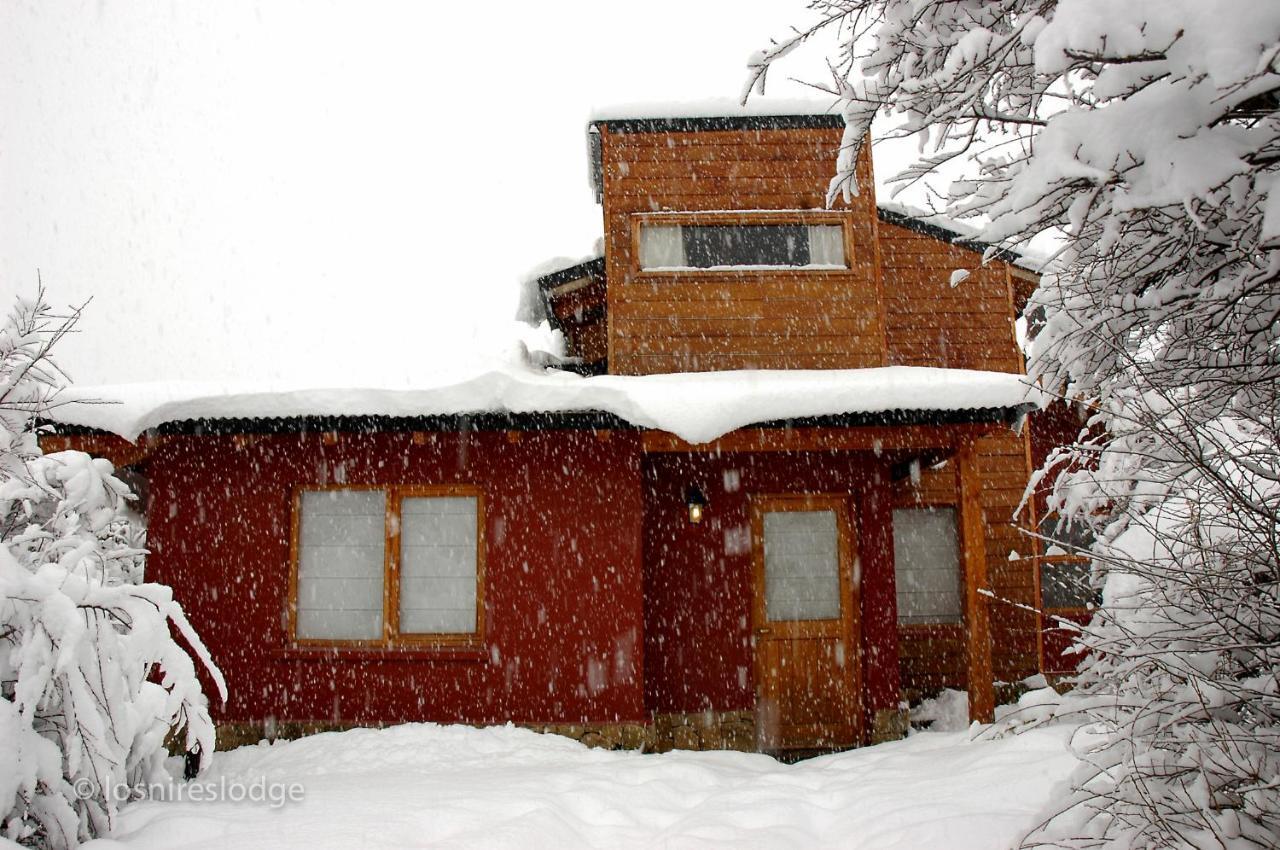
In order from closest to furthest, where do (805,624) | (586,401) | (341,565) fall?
1. (586,401)
2. (341,565)
3. (805,624)

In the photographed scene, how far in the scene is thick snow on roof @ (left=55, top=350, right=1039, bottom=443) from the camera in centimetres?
649

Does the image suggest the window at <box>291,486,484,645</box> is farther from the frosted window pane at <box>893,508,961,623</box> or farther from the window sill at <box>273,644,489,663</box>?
the frosted window pane at <box>893,508,961,623</box>

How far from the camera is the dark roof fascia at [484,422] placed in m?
6.60

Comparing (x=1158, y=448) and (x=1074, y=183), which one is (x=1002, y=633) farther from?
(x=1074, y=183)

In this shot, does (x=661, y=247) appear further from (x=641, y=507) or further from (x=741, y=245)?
(x=641, y=507)

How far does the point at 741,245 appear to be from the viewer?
873 cm

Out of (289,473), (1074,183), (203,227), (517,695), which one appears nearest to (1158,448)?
(1074,183)

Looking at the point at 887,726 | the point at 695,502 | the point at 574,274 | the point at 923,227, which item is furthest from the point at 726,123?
the point at 887,726

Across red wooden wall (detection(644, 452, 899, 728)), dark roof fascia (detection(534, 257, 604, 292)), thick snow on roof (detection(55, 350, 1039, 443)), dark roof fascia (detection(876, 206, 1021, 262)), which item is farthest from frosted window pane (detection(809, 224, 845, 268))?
dark roof fascia (detection(534, 257, 604, 292))

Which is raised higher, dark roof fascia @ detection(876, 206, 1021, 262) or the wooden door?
dark roof fascia @ detection(876, 206, 1021, 262)

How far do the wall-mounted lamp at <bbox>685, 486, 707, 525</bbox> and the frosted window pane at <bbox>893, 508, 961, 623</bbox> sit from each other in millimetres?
2647

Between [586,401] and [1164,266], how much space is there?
453 centimetres

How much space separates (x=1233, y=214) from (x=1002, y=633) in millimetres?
7990

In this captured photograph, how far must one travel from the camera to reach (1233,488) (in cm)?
243
